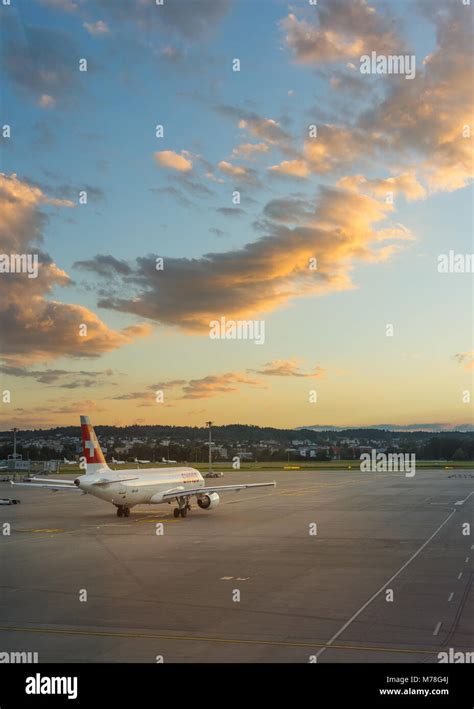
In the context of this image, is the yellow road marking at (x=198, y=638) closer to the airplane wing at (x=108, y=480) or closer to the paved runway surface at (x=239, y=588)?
the paved runway surface at (x=239, y=588)

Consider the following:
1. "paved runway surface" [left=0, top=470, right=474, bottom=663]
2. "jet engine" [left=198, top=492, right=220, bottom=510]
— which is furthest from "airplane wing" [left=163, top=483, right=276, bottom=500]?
"paved runway surface" [left=0, top=470, right=474, bottom=663]

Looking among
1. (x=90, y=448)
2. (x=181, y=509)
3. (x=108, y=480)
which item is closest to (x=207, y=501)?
(x=181, y=509)

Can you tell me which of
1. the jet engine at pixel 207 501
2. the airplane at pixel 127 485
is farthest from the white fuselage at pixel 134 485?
the jet engine at pixel 207 501

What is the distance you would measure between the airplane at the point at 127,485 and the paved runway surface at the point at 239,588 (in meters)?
1.95

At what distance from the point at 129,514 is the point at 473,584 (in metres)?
35.5

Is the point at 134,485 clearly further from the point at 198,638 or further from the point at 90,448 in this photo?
the point at 198,638

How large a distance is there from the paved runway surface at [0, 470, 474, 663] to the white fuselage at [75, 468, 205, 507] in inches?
77.7

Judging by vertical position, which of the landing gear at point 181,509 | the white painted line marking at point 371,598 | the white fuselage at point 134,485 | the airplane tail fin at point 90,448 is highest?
the airplane tail fin at point 90,448

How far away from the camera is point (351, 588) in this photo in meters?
28.8

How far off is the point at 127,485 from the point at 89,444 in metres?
4.46

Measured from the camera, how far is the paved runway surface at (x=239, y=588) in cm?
2061

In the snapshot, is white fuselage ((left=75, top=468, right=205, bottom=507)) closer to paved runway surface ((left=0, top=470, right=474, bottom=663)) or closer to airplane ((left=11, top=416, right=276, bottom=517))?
airplane ((left=11, top=416, right=276, bottom=517))
